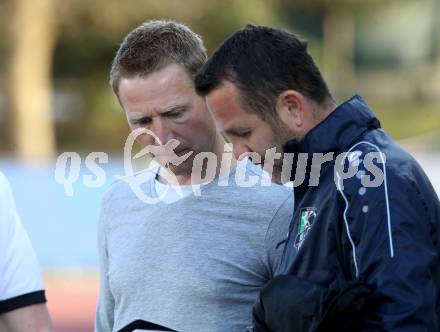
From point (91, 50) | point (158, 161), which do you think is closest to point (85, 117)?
point (91, 50)

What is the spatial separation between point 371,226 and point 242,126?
44 cm

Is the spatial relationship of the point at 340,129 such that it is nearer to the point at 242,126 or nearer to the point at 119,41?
the point at 242,126

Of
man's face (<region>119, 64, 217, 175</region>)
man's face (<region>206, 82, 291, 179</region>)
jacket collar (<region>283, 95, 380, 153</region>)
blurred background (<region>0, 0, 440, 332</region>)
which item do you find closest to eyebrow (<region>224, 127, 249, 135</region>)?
man's face (<region>206, 82, 291, 179</region>)

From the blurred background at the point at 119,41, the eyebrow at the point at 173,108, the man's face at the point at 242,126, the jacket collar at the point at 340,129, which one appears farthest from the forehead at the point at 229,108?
the blurred background at the point at 119,41

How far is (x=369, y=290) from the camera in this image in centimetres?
175

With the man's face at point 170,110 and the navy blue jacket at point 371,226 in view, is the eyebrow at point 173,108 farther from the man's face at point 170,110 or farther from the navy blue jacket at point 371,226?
the navy blue jacket at point 371,226

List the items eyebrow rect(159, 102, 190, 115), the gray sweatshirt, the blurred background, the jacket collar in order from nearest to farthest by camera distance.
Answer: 1. the jacket collar
2. the gray sweatshirt
3. eyebrow rect(159, 102, 190, 115)
4. the blurred background

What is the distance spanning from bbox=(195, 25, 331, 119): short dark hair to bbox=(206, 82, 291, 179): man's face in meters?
0.02

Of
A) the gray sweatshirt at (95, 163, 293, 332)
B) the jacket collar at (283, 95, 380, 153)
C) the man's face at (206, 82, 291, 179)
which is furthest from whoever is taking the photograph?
the gray sweatshirt at (95, 163, 293, 332)

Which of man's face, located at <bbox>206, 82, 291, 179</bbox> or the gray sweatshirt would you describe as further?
the gray sweatshirt

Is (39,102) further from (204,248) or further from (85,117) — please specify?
(204,248)

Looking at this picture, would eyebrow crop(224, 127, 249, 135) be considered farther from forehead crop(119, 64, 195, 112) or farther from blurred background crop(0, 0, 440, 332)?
blurred background crop(0, 0, 440, 332)

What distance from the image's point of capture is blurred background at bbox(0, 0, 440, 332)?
20297mm

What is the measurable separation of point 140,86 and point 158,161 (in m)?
0.21
